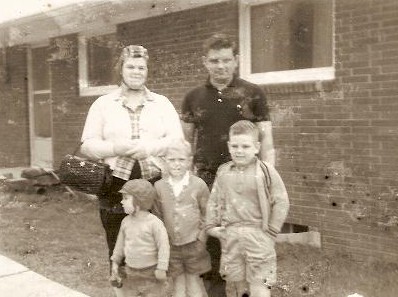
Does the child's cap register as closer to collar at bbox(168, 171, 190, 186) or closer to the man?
collar at bbox(168, 171, 190, 186)

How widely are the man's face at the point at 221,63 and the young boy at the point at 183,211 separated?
0.47 m

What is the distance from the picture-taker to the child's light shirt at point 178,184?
337 centimetres

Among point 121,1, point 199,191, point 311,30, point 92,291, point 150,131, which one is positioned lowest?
point 92,291

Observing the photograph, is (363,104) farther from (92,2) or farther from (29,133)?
(29,133)

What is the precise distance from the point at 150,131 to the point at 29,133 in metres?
8.73

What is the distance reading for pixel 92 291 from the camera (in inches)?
186

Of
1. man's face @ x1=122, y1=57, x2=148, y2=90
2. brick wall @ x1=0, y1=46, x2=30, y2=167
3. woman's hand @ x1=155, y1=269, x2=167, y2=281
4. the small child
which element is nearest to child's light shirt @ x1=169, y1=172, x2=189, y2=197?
the small child

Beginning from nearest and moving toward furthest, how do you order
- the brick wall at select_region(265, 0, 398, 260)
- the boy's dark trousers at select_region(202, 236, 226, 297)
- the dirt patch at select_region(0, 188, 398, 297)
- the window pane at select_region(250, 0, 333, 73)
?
the boy's dark trousers at select_region(202, 236, 226, 297)
the dirt patch at select_region(0, 188, 398, 297)
the brick wall at select_region(265, 0, 398, 260)
the window pane at select_region(250, 0, 333, 73)

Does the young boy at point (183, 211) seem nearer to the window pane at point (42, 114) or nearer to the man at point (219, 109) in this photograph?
the man at point (219, 109)

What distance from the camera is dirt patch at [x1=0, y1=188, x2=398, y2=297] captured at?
4633 millimetres

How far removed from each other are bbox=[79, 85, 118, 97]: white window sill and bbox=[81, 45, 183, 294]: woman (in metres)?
5.57

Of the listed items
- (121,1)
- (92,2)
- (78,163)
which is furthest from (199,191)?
(92,2)

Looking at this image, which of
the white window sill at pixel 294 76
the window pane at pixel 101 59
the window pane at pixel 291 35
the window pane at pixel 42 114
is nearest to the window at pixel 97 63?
the window pane at pixel 101 59

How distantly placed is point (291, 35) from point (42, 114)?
6740 mm
